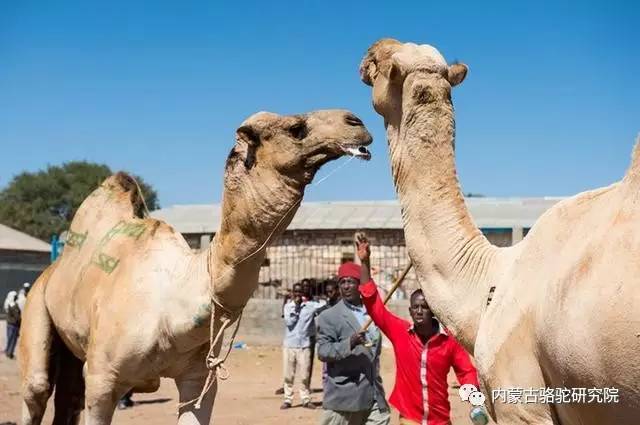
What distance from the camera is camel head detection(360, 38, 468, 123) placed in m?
3.57

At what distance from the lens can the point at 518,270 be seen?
128 inches

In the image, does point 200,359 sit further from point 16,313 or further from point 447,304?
point 16,313

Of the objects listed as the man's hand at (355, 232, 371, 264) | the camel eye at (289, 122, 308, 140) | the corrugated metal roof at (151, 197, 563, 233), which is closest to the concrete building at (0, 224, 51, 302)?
the corrugated metal roof at (151, 197, 563, 233)

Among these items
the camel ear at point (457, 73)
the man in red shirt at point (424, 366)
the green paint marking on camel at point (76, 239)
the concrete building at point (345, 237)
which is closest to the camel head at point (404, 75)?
the camel ear at point (457, 73)

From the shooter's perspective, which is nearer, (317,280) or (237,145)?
(237,145)

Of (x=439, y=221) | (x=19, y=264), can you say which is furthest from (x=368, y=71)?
(x=19, y=264)

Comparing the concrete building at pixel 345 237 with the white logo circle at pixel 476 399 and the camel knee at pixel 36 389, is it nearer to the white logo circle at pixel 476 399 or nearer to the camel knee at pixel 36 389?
the camel knee at pixel 36 389

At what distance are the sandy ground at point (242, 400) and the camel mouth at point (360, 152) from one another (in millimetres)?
6483

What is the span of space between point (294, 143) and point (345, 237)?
16.2 meters

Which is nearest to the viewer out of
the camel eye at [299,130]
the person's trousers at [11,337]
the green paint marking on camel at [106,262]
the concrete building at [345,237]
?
the camel eye at [299,130]

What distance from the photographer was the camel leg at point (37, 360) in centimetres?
708

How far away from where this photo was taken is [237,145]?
5270 millimetres

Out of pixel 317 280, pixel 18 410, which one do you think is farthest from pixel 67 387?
pixel 317 280

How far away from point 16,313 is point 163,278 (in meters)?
13.2
